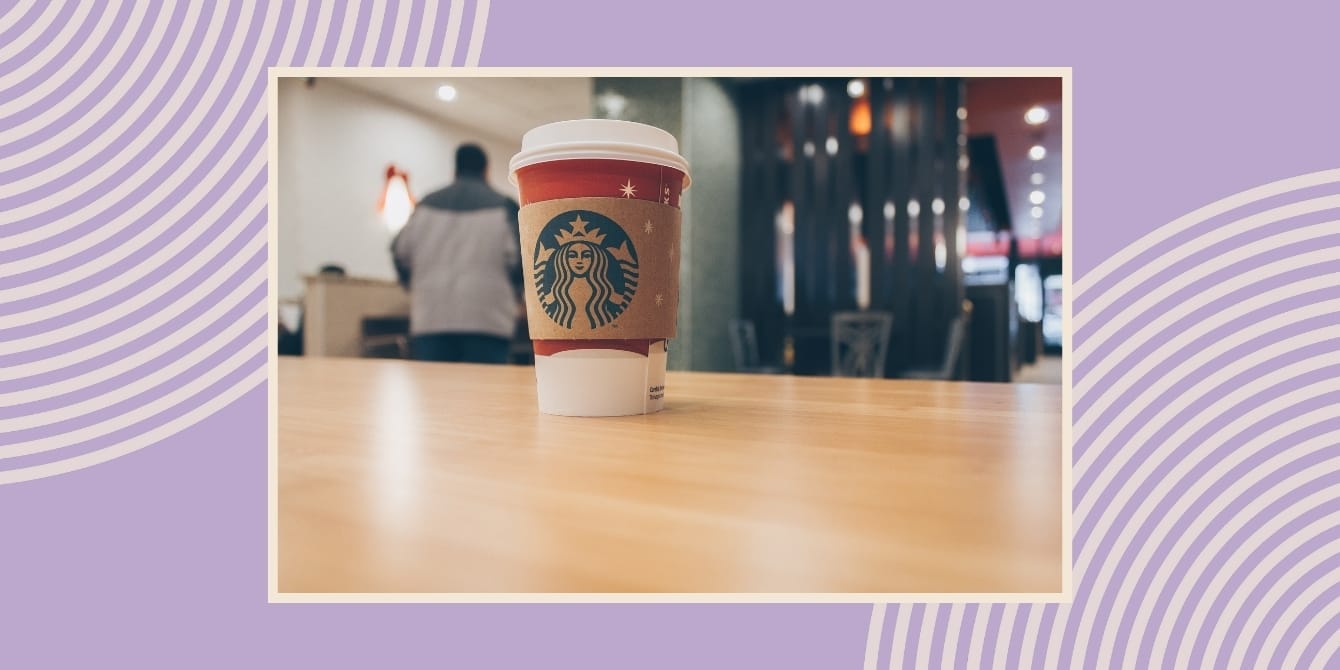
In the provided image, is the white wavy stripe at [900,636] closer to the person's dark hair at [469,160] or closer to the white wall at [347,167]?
the person's dark hair at [469,160]

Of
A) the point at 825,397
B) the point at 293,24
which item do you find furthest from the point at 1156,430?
the point at 293,24

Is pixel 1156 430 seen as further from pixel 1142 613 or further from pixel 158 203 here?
pixel 158 203

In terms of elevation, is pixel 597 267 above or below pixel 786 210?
below

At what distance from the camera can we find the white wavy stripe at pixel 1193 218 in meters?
Answer: 0.44

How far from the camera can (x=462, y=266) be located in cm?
209

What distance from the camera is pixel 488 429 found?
398 mm

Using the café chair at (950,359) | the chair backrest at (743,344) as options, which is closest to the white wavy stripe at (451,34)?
the café chair at (950,359)

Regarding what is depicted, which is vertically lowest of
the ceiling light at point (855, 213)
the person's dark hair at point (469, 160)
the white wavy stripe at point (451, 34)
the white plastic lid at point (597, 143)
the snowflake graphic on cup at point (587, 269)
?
the snowflake graphic on cup at point (587, 269)

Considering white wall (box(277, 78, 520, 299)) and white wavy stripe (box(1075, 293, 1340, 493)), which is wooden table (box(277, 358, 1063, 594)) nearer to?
white wavy stripe (box(1075, 293, 1340, 493))

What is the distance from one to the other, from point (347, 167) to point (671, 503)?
4952mm

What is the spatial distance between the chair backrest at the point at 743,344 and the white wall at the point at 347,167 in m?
1.63

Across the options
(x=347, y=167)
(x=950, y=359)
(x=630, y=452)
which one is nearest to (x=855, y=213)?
(x=950, y=359)

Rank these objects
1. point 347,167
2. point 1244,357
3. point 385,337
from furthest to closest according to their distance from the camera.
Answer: point 347,167
point 385,337
point 1244,357

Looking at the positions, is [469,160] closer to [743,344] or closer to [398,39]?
[398,39]
